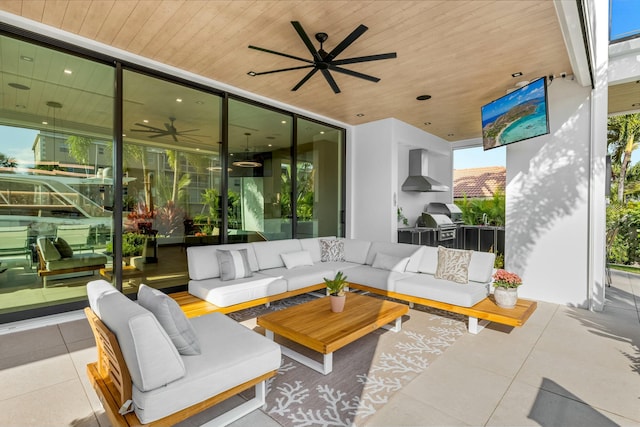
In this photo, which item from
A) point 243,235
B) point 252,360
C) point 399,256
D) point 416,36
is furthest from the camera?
point 243,235

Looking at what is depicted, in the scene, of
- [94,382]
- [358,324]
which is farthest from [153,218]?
[358,324]

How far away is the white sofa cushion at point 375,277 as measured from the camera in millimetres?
4226

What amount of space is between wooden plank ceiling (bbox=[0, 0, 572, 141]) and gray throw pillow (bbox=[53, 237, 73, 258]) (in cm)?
239

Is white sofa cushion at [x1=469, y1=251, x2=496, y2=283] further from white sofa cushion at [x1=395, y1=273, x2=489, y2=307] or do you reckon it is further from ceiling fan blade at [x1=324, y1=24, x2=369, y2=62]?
ceiling fan blade at [x1=324, y1=24, x2=369, y2=62]

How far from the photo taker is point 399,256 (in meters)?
4.76

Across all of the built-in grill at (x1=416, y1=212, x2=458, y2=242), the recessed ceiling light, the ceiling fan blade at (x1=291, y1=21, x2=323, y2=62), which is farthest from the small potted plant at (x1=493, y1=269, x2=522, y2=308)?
the recessed ceiling light

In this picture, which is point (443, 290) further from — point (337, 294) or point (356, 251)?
point (356, 251)

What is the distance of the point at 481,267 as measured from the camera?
405cm

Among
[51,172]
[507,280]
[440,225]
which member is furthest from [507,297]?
[51,172]

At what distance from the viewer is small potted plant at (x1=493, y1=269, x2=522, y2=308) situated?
3416 mm

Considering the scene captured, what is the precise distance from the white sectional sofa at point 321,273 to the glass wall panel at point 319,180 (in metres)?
1.28

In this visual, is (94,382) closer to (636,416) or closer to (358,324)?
(358,324)

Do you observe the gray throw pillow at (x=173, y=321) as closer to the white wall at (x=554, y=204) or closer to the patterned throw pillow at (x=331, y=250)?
the patterned throw pillow at (x=331, y=250)

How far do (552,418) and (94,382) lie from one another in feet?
9.73
